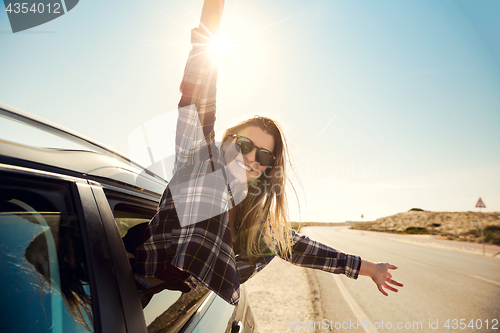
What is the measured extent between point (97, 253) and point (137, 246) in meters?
0.53

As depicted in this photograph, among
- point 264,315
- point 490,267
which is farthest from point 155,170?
point 490,267

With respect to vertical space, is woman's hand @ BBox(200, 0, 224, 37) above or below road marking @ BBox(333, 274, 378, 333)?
above

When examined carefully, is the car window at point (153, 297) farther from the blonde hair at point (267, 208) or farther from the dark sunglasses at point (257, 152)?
the dark sunglasses at point (257, 152)

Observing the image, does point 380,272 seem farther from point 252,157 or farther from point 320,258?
point 252,157

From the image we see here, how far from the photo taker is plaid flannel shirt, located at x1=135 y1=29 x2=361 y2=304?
1.15 m

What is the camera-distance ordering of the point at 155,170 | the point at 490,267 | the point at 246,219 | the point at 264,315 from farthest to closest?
the point at 490,267
the point at 264,315
the point at 246,219
the point at 155,170

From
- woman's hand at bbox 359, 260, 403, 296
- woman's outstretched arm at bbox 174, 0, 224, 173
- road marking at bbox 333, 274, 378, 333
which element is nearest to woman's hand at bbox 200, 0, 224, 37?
woman's outstretched arm at bbox 174, 0, 224, 173

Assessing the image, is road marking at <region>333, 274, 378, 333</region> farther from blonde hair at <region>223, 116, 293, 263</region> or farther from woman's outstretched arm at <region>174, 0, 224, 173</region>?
woman's outstretched arm at <region>174, 0, 224, 173</region>

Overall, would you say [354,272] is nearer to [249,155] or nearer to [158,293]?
[249,155]

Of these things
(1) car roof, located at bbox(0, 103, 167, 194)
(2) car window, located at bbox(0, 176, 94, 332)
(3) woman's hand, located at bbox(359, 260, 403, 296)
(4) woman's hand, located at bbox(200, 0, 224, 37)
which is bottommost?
(3) woman's hand, located at bbox(359, 260, 403, 296)

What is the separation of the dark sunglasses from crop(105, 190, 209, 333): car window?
752 millimetres

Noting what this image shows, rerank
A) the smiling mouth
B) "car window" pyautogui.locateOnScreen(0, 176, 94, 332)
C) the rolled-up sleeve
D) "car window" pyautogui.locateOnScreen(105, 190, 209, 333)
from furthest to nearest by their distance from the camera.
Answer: the rolled-up sleeve, the smiling mouth, "car window" pyautogui.locateOnScreen(105, 190, 209, 333), "car window" pyautogui.locateOnScreen(0, 176, 94, 332)

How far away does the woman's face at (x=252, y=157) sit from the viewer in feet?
6.24

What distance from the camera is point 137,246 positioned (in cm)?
132
